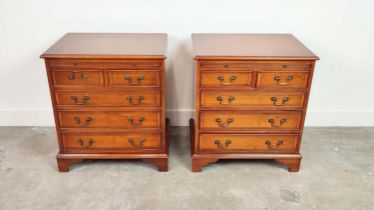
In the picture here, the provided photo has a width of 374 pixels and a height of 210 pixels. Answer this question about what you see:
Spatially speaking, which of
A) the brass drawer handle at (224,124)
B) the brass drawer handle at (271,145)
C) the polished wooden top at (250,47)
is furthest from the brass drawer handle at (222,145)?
the polished wooden top at (250,47)

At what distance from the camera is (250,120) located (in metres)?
2.34

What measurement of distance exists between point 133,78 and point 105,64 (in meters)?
0.18

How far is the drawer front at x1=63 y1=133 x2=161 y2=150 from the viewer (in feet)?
7.80

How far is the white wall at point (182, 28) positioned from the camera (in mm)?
2625

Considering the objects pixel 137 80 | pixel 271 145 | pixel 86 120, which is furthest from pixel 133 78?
pixel 271 145

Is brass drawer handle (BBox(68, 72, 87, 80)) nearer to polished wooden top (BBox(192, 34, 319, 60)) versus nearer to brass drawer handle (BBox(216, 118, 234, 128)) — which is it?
polished wooden top (BBox(192, 34, 319, 60))

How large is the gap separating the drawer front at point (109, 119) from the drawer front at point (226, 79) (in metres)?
0.38

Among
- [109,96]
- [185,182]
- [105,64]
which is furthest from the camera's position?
[185,182]

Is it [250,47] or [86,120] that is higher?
[250,47]

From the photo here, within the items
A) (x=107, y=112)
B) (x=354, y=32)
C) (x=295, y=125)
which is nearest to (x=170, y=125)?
(x=107, y=112)

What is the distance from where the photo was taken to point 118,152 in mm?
2432

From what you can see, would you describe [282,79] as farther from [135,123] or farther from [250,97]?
[135,123]

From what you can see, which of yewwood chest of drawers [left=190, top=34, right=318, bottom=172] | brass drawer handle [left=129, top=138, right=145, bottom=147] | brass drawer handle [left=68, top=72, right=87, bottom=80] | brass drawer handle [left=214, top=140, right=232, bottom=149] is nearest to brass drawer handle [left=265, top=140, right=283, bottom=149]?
yewwood chest of drawers [left=190, top=34, right=318, bottom=172]

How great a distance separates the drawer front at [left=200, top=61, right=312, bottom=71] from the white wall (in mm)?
614
